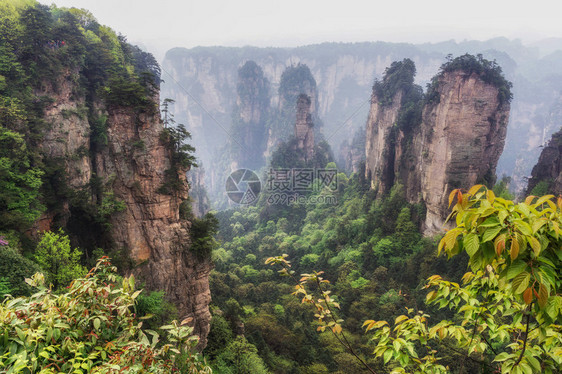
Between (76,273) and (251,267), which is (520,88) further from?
(76,273)

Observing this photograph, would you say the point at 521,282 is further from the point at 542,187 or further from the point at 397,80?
the point at 397,80

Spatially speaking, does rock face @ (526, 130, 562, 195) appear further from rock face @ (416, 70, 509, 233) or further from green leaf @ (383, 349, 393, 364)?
green leaf @ (383, 349, 393, 364)

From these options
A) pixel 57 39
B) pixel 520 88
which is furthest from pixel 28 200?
pixel 520 88

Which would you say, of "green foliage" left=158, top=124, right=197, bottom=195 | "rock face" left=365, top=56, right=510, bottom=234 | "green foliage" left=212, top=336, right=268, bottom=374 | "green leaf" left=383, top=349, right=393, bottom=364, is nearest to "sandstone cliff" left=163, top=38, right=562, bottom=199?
"rock face" left=365, top=56, right=510, bottom=234

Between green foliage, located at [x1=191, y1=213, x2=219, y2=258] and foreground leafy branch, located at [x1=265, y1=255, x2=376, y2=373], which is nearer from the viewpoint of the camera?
foreground leafy branch, located at [x1=265, y1=255, x2=376, y2=373]

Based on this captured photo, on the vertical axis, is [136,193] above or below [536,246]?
below

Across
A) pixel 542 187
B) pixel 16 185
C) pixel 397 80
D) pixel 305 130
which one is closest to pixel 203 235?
pixel 16 185

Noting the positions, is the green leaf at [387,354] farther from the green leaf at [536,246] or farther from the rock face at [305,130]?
the rock face at [305,130]
